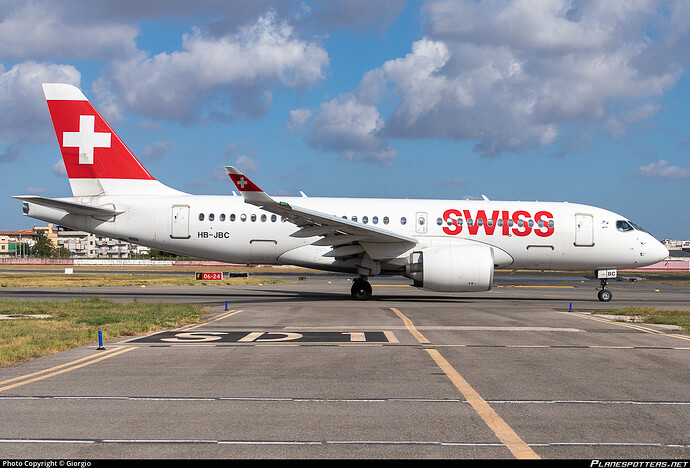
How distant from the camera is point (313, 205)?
89.4ft

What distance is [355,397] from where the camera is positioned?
7449mm

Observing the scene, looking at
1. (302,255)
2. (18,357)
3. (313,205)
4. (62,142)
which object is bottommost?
(18,357)

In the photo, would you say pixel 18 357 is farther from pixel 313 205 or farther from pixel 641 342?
pixel 313 205

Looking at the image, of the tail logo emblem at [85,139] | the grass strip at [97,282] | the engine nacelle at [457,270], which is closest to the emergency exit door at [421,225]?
the engine nacelle at [457,270]

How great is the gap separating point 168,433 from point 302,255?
20.6 metres

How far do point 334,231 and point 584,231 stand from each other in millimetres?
11277

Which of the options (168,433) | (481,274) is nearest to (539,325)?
(481,274)

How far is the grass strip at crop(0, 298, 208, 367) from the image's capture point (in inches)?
451

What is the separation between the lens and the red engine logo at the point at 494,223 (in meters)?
26.7

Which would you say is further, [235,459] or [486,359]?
[486,359]
